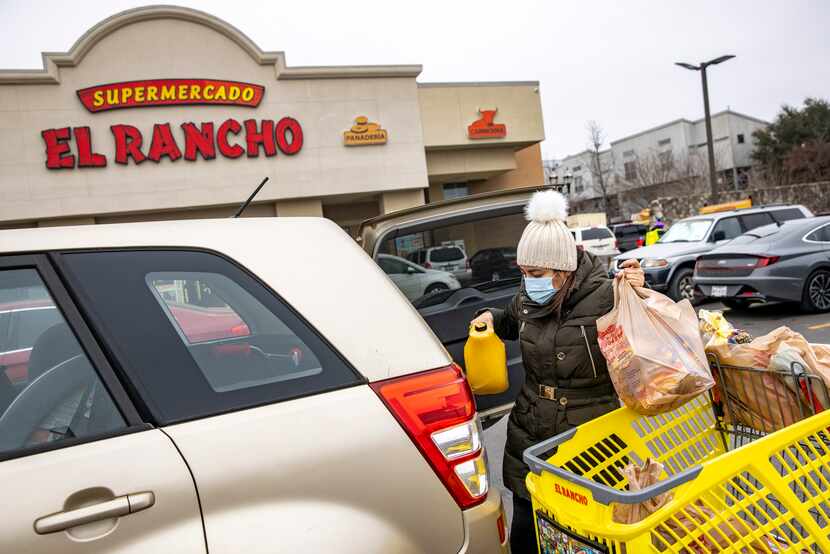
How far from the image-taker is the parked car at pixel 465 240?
11.5 ft

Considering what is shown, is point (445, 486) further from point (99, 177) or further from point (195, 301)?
point (99, 177)

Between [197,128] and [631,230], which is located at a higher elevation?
[197,128]

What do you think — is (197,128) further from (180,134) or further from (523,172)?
(523,172)

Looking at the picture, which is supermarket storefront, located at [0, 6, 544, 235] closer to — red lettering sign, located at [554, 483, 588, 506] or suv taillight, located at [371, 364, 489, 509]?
suv taillight, located at [371, 364, 489, 509]

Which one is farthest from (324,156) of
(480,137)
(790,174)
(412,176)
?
(790,174)

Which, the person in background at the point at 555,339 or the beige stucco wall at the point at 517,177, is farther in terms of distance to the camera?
the beige stucco wall at the point at 517,177

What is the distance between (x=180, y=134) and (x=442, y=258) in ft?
57.1

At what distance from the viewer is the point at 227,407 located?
1.55 meters

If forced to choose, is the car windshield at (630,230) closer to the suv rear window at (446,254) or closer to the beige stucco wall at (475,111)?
the beige stucco wall at (475,111)

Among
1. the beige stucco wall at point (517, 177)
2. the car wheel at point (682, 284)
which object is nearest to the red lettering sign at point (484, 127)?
the beige stucco wall at point (517, 177)

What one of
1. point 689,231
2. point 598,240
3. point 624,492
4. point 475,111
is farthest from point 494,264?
point 475,111

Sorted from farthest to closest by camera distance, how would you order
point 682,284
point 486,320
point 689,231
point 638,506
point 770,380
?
point 689,231 < point 682,284 < point 486,320 < point 770,380 < point 638,506

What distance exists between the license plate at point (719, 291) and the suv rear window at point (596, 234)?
44.3 feet

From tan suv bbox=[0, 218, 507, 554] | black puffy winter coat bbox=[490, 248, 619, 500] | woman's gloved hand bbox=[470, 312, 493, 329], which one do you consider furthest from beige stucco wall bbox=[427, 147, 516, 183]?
tan suv bbox=[0, 218, 507, 554]
